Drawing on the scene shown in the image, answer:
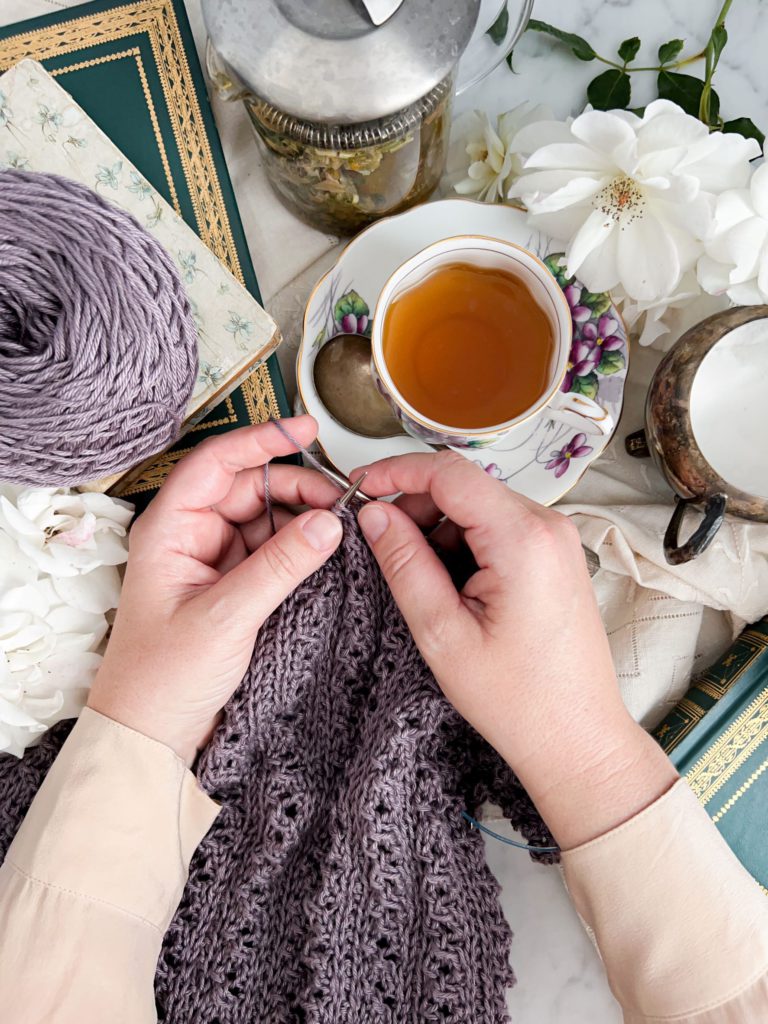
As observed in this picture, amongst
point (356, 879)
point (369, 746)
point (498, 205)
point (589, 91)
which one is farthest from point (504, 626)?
point (589, 91)

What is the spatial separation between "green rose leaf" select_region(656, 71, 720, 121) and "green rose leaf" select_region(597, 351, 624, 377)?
25 cm

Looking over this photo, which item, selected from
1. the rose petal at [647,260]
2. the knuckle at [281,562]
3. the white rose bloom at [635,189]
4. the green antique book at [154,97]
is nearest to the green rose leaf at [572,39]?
the white rose bloom at [635,189]

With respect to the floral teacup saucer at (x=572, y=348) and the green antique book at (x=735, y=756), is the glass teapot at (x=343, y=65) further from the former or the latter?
the green antique book at (x=735, y=756)

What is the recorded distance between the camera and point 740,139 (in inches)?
27.0

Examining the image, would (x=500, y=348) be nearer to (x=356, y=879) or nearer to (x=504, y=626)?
(x=504, y=626)

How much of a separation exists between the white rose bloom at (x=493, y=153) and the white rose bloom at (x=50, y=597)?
45 cm

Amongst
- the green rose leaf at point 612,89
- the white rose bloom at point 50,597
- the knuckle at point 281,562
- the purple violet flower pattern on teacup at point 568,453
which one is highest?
the green rose leaf at point 612,89

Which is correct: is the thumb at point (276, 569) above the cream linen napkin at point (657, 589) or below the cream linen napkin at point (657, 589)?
below

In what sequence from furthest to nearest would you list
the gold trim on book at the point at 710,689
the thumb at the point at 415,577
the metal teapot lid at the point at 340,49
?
the gold trim on book at the point at 710,689 → the thumb at the point at 415,577 → the metal teapot lid at the point at 340,49

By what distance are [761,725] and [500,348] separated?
413 millimetres

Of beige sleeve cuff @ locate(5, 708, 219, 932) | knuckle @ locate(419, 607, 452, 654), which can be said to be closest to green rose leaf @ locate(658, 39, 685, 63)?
knuckle @ locate(419, 607, 452, 654)

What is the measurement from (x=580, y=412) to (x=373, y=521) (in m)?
0.19

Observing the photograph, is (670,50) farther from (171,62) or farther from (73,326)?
(73,326)

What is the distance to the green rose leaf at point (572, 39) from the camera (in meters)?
0.83
